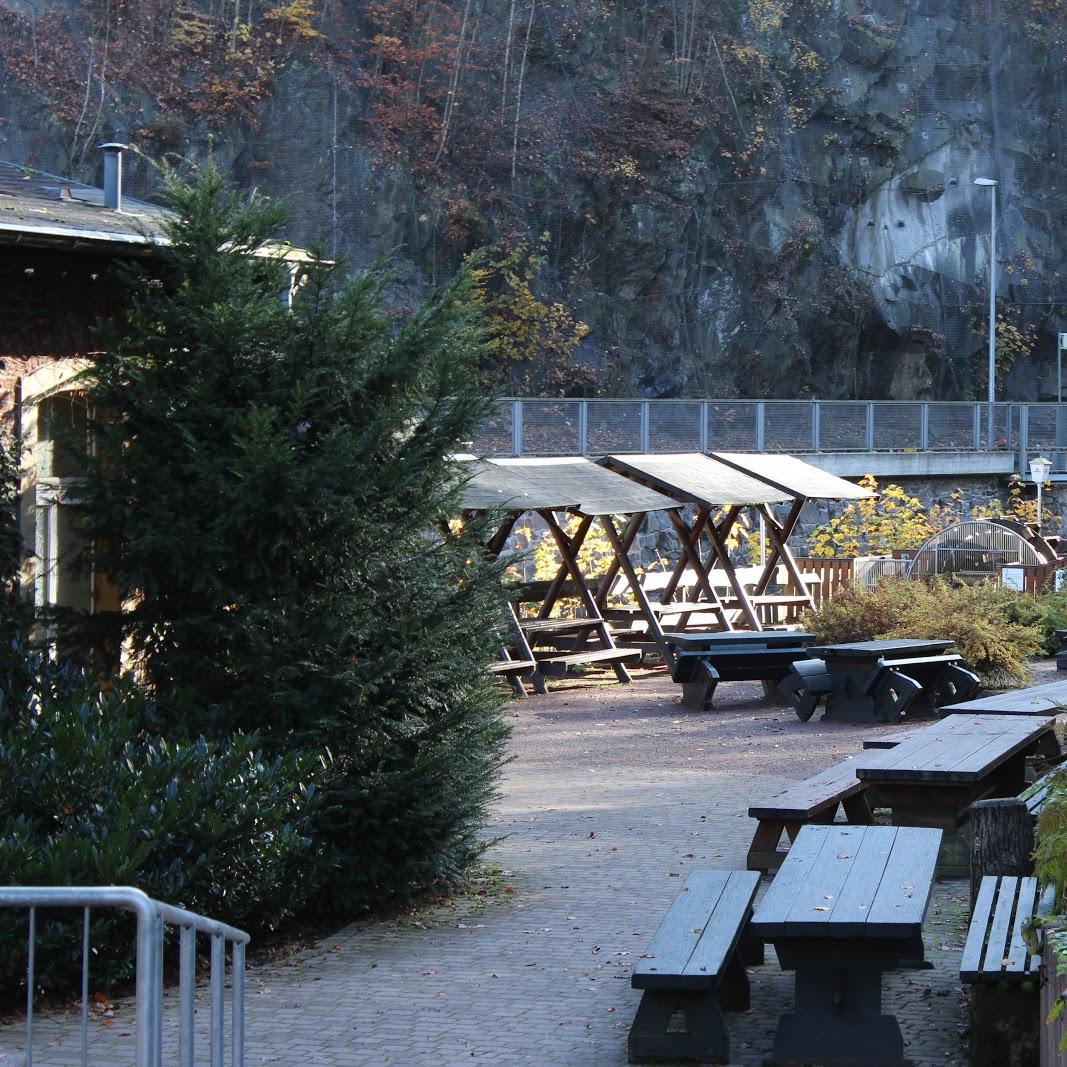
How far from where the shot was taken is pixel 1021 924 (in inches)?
226

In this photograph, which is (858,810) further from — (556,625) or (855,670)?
(556,625)

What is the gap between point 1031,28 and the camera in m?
54.2

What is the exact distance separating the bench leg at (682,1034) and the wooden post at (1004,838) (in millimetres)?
1749

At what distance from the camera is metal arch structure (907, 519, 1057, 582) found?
2667cm

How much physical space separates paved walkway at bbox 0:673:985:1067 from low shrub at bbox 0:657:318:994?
0.31 metres

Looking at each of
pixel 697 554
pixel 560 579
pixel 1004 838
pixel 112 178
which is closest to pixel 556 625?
pixel 560 579

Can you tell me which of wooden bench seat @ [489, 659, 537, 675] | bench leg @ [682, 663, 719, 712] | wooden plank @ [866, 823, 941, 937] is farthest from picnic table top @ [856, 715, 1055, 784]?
wooden bench seat @ [489, 659, 537, 675]

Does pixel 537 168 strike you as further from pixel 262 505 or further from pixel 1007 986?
pixel 1007 986

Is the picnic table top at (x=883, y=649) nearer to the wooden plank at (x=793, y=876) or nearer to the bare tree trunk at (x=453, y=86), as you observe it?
the wooden plank at (x=793, y=876)

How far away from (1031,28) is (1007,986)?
179ft

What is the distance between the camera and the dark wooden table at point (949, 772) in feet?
28.9

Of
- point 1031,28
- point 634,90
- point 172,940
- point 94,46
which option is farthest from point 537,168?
point 172,940

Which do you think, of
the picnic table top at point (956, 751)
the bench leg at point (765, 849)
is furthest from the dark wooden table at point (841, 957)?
the bench leg at point (765, 849)

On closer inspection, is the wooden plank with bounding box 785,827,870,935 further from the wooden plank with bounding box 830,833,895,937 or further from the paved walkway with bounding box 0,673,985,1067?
the paved walkway with bounding box 0,673,985,1067
